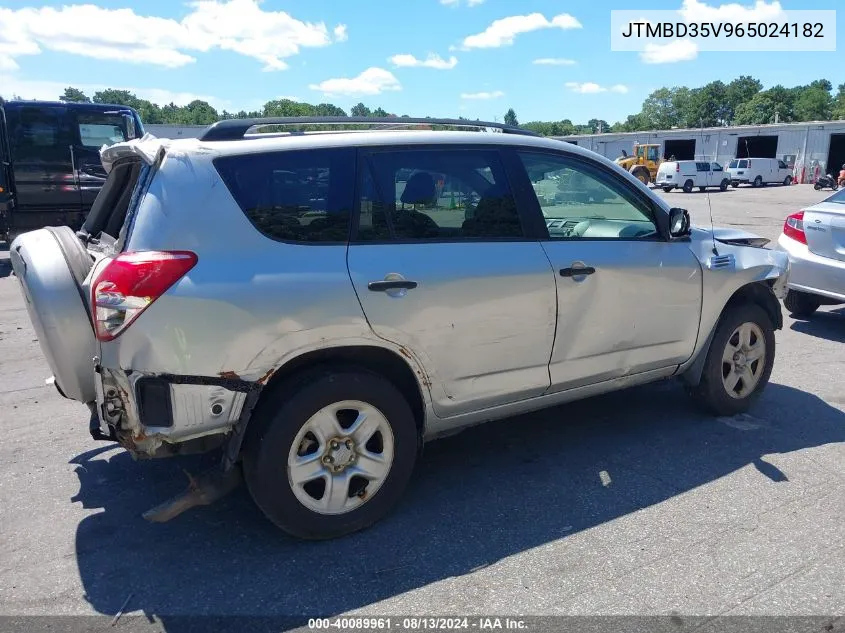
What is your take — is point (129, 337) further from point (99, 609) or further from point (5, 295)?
point (5, 295)

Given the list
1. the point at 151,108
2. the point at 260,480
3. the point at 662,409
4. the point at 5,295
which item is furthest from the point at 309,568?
the point at 151,108

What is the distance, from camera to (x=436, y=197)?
3.37 meters

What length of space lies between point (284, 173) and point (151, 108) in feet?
293

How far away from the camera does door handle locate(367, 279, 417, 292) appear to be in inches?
119

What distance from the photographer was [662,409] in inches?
189

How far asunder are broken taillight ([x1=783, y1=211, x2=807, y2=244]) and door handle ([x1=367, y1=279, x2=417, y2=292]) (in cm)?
548

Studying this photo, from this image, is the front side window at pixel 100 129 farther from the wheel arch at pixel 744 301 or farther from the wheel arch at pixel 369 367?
the wheel arch at pixel 744 301

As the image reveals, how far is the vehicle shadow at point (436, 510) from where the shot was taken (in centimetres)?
279

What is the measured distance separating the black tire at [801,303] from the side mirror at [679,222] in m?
4.05

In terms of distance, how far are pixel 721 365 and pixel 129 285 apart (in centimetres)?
360

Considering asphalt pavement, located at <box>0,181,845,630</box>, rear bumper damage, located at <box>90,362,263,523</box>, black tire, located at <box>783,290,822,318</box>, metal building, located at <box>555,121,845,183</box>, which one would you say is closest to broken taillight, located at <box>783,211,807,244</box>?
black tire, located at <box>783,290,822,318</box>

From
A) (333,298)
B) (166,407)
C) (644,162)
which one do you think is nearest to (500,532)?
(333,298)

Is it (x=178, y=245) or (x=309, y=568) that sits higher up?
(x=178, y=245)

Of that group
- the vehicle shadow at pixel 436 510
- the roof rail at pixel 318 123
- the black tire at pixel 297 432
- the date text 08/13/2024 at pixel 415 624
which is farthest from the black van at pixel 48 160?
the date text 08/13/2024 at pixel 415 624
